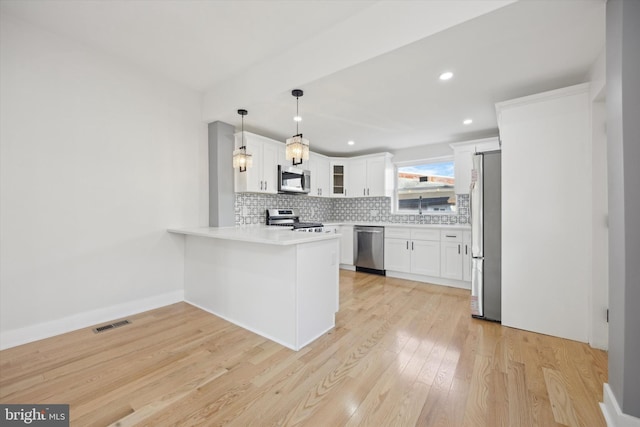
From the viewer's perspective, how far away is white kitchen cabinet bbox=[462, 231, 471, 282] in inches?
149

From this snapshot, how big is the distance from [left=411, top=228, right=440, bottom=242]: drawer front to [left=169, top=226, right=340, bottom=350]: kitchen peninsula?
2222 millimetres

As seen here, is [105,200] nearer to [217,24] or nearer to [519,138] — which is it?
[217,24]

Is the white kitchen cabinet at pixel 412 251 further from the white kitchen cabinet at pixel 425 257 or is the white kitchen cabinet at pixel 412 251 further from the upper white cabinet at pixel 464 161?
the upper white cabinet at pixel 464 161

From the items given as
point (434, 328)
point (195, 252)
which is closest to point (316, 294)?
point (434, 328)

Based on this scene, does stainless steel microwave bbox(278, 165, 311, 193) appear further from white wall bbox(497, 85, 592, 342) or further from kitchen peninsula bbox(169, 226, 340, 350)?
white wall bbox(497, 85, 592, 342)

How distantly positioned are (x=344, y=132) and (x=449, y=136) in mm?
1784

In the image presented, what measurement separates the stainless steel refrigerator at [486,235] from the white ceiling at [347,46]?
2.74 ft

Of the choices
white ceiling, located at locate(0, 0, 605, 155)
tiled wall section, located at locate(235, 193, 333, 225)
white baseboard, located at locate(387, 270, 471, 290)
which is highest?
white ceiling, located at locate(0, 0, 605, 155)

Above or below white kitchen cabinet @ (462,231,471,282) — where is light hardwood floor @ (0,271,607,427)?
below

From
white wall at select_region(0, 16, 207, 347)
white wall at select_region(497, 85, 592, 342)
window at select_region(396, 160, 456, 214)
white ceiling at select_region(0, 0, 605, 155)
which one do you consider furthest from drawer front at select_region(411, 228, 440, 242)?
white wall at select_region(0, 16, 207, 347)

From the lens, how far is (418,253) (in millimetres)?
4238

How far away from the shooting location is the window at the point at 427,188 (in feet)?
15.4

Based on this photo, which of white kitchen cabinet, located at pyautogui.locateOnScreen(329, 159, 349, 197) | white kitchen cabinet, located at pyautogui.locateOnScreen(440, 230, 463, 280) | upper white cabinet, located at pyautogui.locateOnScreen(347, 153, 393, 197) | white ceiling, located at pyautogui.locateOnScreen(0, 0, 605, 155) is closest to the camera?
white ceiling, located at pyautogui.locateOnScreen(0, 0, 605, 155)

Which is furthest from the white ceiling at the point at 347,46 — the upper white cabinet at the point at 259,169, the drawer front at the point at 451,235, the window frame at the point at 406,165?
the drawer front at the point at 451,235
